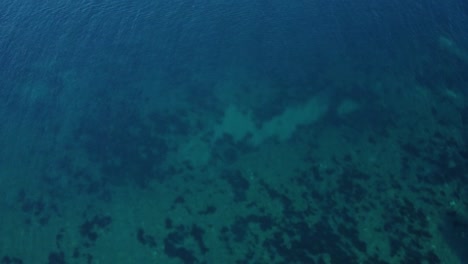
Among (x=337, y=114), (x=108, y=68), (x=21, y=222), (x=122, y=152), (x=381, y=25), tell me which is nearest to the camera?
(x=21, y=222)

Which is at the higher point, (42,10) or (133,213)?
(42,10)

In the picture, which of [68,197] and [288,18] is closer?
[68,197]

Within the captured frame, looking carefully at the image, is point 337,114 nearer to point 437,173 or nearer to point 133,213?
point 437,173

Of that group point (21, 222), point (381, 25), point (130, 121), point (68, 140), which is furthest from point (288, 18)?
point (21, 222)

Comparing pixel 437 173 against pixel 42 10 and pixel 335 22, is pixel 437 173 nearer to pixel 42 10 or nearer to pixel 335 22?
pixel 335 22

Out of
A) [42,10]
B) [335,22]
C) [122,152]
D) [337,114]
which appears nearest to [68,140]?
[122,152]

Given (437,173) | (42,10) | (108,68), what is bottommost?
(437,173)

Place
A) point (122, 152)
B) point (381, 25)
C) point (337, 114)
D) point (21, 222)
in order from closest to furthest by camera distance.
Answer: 1. point (21, 222)
2. point (122, 152)
3. point (337, 114)
4. point (381, 25)
